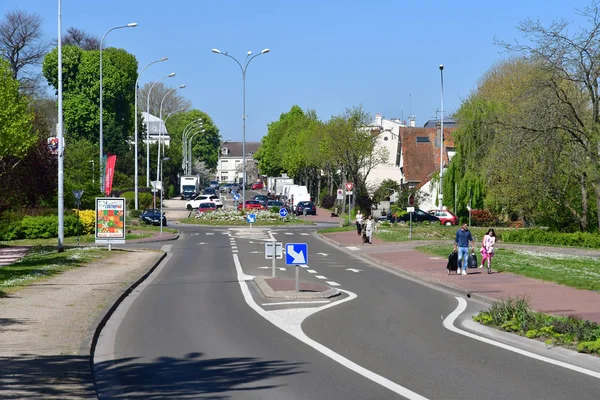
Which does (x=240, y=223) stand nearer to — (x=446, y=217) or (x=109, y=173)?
(x=109, y=173)

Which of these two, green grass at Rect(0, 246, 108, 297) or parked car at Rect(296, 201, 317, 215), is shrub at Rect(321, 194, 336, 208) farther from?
green grass at Rect(0, 246, 108, 297)

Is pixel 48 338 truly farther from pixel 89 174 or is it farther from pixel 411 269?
pixel 89 174

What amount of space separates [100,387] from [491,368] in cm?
517

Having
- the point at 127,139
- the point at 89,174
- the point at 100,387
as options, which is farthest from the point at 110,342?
the point at 127,139

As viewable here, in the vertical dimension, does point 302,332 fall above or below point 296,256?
below

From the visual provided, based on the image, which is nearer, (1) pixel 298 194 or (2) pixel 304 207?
(2) pixel 304 207

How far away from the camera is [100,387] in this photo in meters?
10.4

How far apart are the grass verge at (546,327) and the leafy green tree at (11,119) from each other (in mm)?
25783

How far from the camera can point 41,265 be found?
27609 millimetres

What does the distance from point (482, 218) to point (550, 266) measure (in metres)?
32.7

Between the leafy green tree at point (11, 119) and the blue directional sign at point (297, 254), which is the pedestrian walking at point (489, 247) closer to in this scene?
the blue directional sign at point (297, 254)

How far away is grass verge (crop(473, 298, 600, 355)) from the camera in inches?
504

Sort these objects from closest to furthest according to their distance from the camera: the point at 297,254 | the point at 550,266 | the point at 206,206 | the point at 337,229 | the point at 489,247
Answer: the point at 297,254 < the point at 489,247 < the point at 550,266 < the point at 337,229 < the point at 206,206

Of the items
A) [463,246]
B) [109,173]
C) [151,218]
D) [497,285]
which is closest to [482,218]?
[151,218]
